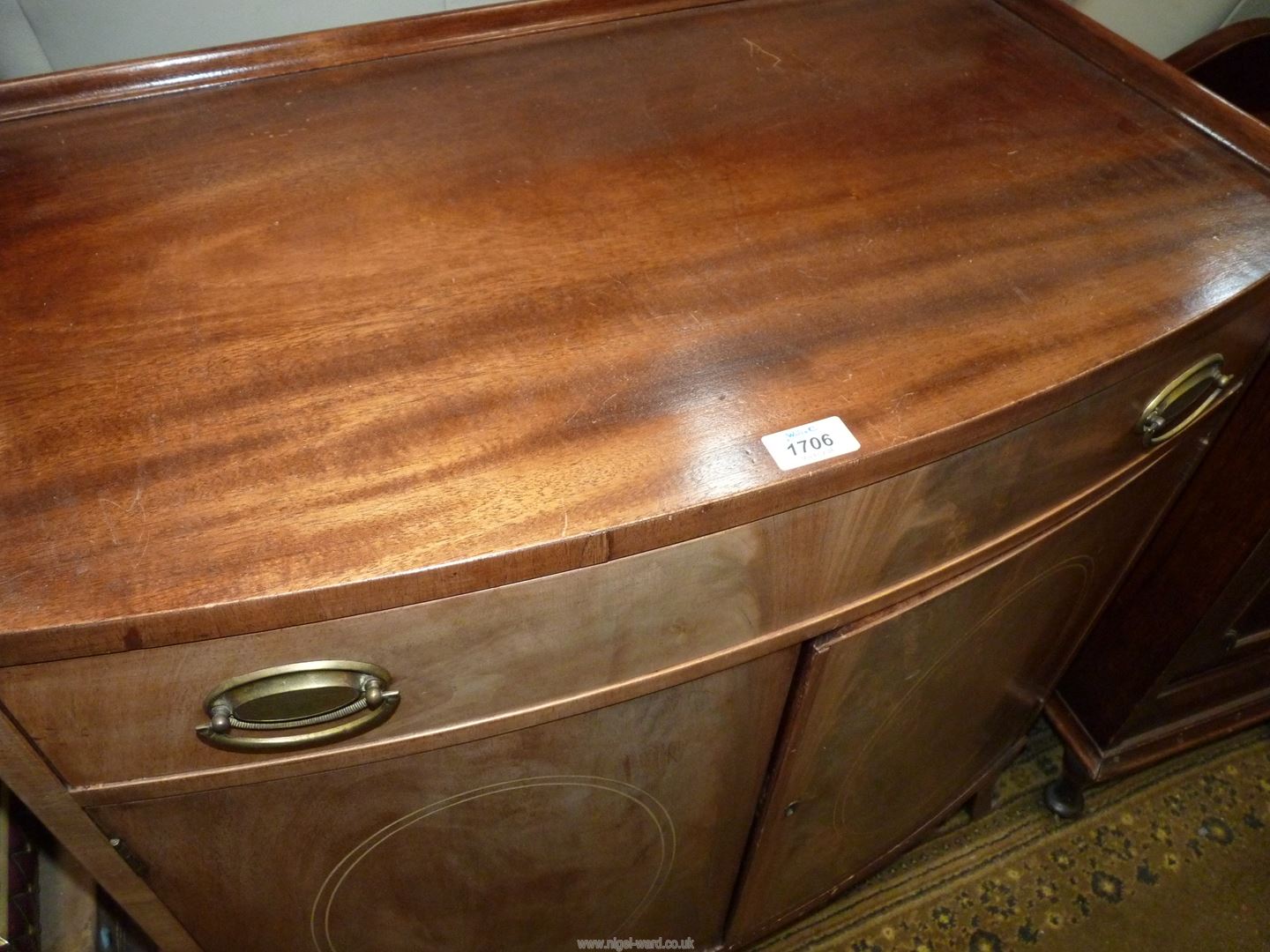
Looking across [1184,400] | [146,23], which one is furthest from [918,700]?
[146,23]

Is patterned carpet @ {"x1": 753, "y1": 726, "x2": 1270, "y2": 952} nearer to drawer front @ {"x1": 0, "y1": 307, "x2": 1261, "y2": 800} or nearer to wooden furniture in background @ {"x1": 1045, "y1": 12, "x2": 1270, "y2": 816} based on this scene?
wooden furniture in background @ {"x1": 1045, "y1": 12, "x2": 1270, "y2": 816}

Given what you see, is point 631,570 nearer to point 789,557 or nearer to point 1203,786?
point 789,557

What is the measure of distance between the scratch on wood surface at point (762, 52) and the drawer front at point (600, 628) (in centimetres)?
33

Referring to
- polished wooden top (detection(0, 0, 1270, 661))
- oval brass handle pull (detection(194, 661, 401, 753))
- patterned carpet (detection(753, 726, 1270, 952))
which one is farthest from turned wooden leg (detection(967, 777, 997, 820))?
oval brass handle pull (detection(194, 661, 401, 753))

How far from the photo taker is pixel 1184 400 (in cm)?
59

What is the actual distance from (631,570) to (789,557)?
90 mm

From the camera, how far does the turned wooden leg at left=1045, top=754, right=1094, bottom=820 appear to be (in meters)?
1.00

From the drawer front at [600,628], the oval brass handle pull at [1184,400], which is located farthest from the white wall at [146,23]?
the oval brass handle pull at [1184,400]

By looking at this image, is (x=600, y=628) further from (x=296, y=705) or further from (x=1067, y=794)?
(x=1067, y=794)

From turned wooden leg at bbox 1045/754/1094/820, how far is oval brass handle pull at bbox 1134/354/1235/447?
1.68 feet

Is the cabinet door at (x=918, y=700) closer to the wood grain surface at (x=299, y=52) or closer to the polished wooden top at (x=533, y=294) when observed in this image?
the polished wooden top at (x=533, y=294)

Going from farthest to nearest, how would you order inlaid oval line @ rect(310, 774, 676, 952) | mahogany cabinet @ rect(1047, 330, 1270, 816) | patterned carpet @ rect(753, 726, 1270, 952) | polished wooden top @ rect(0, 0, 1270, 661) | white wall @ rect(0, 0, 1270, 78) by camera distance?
patterned carpet @ rect(753, 726, 1270, 952) → mahogany cabinet @ rect(1047, 330, 1270, 816) → white wall @ rect(0, 0, 1270, 78) → inlaid oval line @ rect(310, 774, 676, 952) → polished wooden top @ rect(0, 0, 1270, 661)

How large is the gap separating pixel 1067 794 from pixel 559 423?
2.82ft

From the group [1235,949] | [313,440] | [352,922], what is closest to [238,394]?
[313,440]
